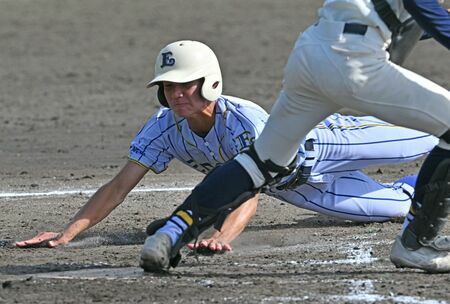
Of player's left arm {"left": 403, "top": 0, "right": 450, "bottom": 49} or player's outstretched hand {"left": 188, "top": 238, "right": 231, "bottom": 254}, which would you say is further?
player's outstretched hand {"left": 188, "top": 238, "right": 231, "bottom": 254}

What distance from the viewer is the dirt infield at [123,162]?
533cm

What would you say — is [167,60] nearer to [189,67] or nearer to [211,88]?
[189,67]

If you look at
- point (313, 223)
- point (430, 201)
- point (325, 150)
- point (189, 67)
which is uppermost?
point (189, 67)

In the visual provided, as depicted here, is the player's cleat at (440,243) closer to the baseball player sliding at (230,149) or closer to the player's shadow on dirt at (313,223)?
the baseball player sliding at (230,149)

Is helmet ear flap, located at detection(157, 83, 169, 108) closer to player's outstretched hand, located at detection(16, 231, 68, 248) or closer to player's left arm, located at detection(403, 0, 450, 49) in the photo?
player's outstretched hand, located at detection(16, 231, 68, 248)

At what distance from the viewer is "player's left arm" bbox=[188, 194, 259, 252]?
5.96 metres

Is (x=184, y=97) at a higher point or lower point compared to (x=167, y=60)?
lower

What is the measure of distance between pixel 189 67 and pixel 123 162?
11.9 ft

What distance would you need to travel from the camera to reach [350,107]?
17.4 ft

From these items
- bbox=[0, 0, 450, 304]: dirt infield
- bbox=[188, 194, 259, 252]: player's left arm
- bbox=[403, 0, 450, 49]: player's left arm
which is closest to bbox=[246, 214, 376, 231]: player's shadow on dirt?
bbox=[0, 0, 450, 304]: dirt infield

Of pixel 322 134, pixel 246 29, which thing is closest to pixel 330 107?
pixel 322 134

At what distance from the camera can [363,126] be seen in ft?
22.8

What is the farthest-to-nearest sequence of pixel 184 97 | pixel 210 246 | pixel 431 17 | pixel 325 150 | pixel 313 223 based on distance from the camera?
pixel 313 223
pixel 325 150
pixel 184 97
pixel 210 246
pixel 431 17

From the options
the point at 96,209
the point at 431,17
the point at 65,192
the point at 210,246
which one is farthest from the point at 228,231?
the point at 65,192
